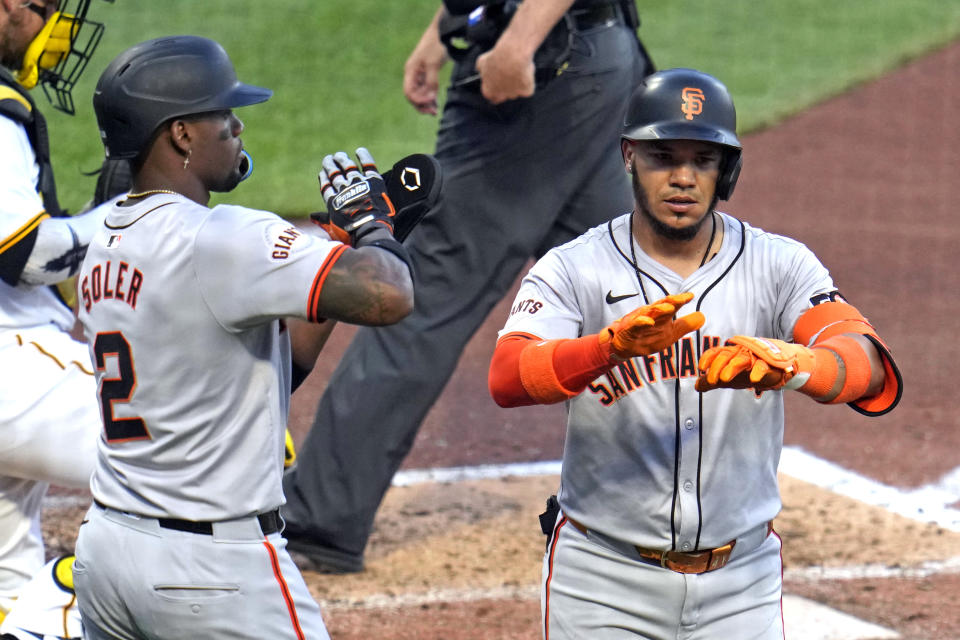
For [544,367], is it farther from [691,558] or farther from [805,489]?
[805,489]

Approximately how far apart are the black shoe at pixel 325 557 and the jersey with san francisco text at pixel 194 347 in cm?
154

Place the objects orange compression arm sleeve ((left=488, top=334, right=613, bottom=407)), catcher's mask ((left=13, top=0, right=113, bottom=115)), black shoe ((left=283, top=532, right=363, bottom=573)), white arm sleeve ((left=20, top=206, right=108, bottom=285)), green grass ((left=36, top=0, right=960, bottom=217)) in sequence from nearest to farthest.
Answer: orange compression arm sleeve ((left=488, top=334, right=613, bottom=407)), white arm sleeve ((left=20, top=206, right=108, bottom=285)), catcher's mask ((left=13, top=0, right=113, bottom=115)), black shoe ((left=283, top=532, right=363, bottom=573)), green grass ((left=36, top=0, right=960, bottom=217))

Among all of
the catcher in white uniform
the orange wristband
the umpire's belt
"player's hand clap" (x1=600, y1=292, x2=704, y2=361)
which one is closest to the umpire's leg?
the catcher in white uniform

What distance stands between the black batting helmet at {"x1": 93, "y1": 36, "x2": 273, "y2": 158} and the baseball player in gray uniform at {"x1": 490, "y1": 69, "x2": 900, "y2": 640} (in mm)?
736

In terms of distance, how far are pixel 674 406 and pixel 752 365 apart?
0.42 m

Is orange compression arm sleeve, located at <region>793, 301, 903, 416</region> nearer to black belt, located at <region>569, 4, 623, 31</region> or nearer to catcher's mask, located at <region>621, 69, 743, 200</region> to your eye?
catcher's mask, located at <region>621, 69, 743, 200</region>

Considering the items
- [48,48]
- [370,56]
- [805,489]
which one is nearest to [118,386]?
[48,48]

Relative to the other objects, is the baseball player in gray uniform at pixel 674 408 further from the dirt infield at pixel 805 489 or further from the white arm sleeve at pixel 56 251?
the white arm sleeve at pixel 56 251

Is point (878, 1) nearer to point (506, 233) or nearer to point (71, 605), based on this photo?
point (506, 233)

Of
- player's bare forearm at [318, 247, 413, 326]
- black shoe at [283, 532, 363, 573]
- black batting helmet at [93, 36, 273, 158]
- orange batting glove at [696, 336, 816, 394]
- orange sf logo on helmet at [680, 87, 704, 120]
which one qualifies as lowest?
black shoe at [283, 532, 363, 573]

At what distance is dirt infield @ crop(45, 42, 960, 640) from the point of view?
4109 millimetres

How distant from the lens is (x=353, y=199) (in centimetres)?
282

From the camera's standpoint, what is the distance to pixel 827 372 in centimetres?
260

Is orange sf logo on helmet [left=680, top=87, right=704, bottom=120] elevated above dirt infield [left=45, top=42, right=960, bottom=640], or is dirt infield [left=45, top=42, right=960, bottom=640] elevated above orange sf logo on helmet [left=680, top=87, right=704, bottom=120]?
orange sf logo on helmet [left=680, top=87, right=704, bottom=120]
